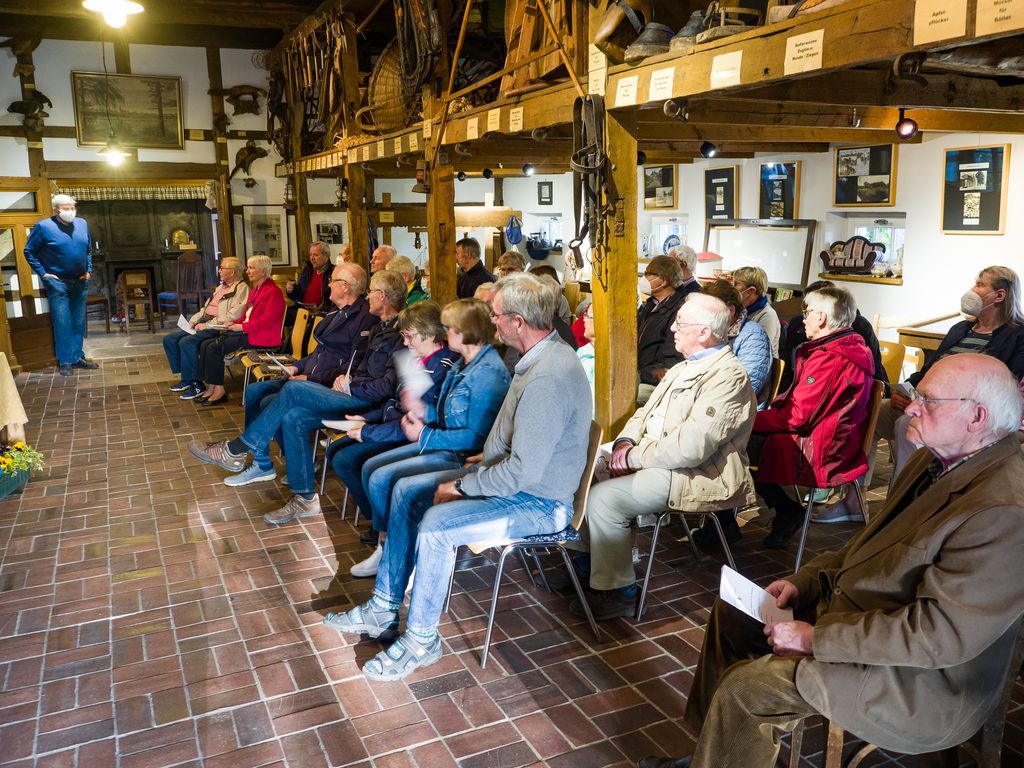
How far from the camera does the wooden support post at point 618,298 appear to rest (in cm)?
407

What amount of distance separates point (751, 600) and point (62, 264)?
9704mm

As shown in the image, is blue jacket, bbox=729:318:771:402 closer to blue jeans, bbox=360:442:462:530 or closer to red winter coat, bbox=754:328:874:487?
red winter coat, bbox=754:328:874:487

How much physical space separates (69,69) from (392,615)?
1110cm

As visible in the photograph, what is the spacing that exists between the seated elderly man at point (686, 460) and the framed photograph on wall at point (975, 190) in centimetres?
452

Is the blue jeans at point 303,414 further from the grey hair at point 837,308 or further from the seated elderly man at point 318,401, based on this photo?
the grey hair at point 837,308

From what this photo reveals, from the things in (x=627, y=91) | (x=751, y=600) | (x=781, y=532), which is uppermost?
(x=627, y=91)

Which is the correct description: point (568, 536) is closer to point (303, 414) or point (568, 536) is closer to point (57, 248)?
point (303, 414)

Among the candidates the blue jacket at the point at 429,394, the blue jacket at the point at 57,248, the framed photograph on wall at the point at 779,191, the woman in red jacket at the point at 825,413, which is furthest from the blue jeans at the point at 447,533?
the blue jacket at the point at 57,248

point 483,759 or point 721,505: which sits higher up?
point 721,505

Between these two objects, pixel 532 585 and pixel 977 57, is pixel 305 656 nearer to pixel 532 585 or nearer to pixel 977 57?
pixel 532 585

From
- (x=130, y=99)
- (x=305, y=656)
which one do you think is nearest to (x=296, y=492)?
(x=305, y=656)

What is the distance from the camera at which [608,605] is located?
11.8ft

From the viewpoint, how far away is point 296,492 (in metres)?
4.93

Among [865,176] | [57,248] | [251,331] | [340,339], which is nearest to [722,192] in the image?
[865,176]
